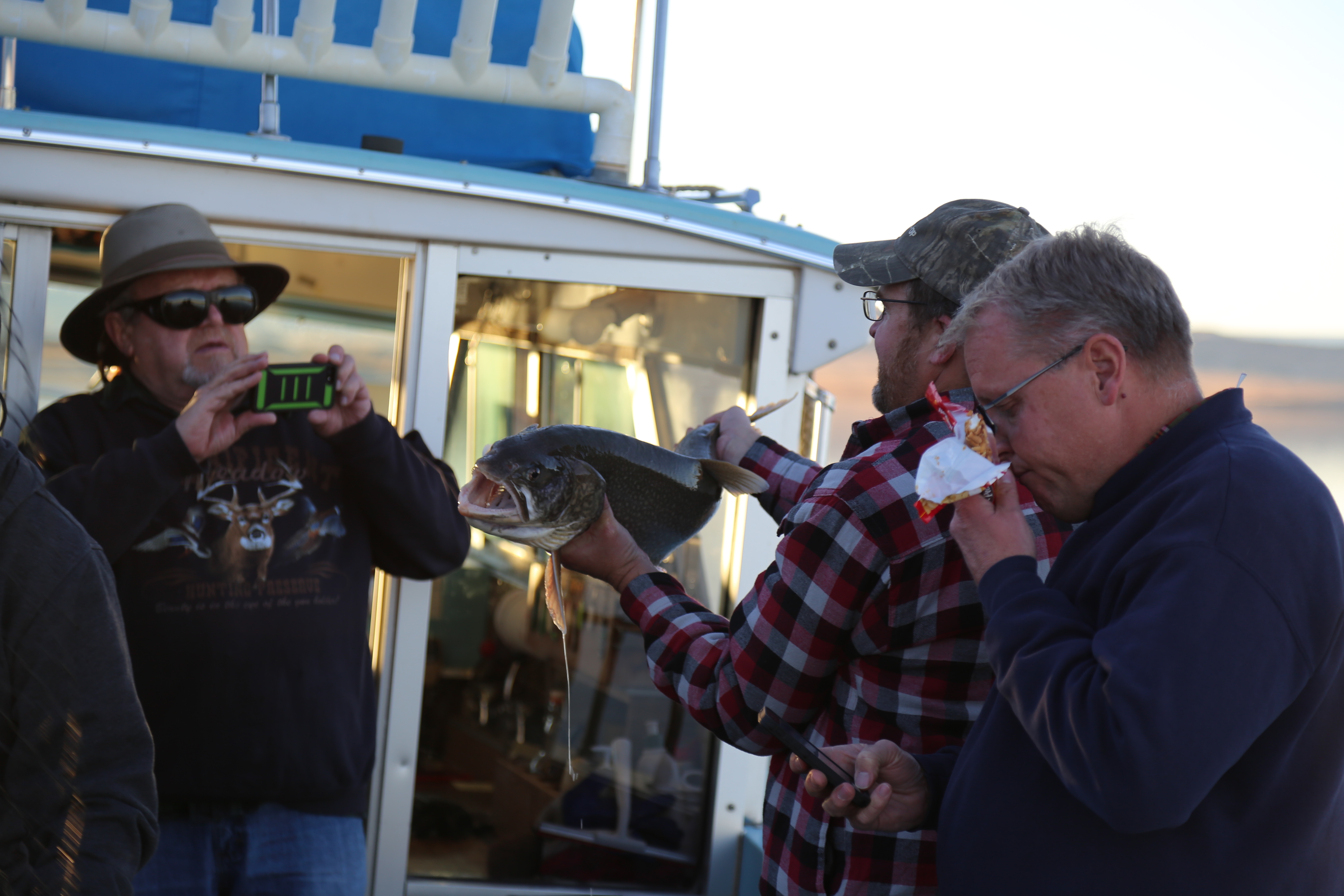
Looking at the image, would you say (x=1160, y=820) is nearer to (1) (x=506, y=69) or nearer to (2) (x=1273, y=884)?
(2) (x=1273, y=884)

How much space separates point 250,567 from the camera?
117 inches

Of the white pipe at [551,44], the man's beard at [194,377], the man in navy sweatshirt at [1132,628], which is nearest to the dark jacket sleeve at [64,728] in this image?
the man in navy sweatshirt at [1132,628]

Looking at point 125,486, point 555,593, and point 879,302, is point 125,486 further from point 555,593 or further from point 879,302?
point 879,302

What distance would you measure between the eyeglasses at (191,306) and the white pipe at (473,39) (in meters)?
1.03

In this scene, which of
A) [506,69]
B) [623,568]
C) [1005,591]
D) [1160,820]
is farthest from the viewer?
[506,69]

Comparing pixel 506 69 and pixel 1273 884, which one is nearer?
pixel 1273 884

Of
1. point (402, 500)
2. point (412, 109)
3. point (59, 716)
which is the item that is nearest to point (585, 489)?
point (59, 716)

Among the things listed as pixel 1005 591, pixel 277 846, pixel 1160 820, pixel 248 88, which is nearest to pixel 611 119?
pixel 248 88

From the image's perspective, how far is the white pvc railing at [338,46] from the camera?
3211mm

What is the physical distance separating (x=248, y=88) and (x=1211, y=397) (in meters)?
3.40

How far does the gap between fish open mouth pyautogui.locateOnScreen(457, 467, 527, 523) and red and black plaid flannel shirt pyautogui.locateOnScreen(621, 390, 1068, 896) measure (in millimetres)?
426

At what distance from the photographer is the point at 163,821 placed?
280 centimetres

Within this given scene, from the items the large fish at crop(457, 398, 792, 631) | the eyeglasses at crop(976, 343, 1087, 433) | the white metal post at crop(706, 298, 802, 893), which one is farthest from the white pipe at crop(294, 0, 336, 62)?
the eyeglasses at crop(976, 343, 1087, 433)

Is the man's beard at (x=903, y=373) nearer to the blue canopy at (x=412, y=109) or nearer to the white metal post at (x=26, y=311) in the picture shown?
the blue canopy at (x=412, y=109)
